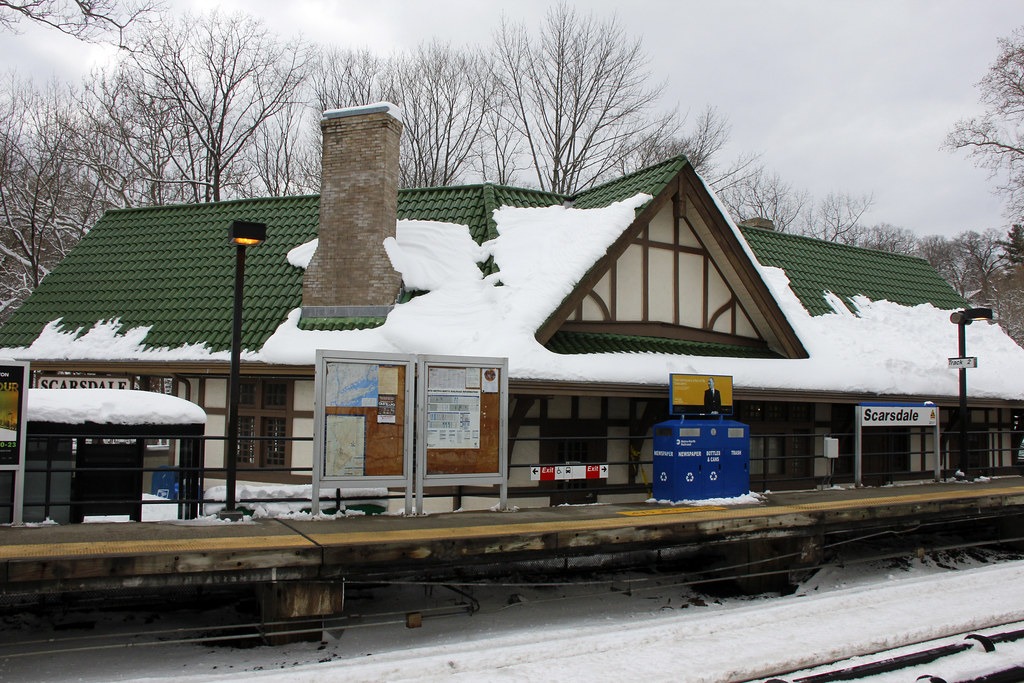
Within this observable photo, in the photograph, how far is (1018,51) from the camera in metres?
28.8

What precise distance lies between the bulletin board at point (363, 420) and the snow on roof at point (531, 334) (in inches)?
95.9

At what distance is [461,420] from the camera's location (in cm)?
946

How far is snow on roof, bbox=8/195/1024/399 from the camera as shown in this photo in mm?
11953

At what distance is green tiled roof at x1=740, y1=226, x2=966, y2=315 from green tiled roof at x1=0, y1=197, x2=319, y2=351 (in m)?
10.8

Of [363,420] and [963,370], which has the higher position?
[963,370]

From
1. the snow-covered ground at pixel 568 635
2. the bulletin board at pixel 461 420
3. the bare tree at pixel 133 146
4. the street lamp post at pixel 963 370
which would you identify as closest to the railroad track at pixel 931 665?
the snow-covered ground at pixel 568 635

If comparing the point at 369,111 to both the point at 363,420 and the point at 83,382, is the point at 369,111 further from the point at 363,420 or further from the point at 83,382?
the point at 83,382

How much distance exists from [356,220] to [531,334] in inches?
154

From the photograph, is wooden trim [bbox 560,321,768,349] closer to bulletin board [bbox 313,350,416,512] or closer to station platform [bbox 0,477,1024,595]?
station platform [bbox 0,477,1024,595]

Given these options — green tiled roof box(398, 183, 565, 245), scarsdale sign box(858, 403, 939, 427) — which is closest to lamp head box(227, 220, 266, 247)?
green tiled roof box(398, 183, 565, 245)

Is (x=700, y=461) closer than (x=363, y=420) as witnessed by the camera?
No

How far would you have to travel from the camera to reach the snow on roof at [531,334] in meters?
12.0

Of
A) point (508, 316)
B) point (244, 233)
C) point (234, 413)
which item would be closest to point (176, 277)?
point (508, 316)

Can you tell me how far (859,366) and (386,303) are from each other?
Result: 8.88m
